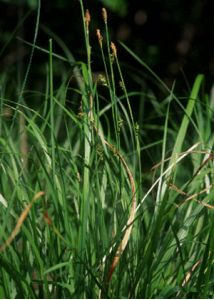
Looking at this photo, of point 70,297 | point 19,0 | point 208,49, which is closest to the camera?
point 70,297

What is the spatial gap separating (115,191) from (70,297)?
0.22 meters

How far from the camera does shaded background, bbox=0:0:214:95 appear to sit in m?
4.46

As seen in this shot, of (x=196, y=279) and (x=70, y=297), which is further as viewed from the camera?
(x=196, y=279)

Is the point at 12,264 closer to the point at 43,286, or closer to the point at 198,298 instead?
the point at 43,286

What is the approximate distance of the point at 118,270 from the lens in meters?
1.20

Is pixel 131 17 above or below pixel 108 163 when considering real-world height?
below

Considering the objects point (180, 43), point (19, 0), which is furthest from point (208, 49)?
point (19, 0)

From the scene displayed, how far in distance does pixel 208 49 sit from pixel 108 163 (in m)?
3.42

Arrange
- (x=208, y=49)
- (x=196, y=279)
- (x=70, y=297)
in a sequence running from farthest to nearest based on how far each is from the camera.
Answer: (x=208, y=49)
(x=196, y=279)
(x=70, y=297)

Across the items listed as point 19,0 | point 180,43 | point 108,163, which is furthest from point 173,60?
point 108,163

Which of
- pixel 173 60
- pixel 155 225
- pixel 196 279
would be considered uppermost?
pixel 155 225

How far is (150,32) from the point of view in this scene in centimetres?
464

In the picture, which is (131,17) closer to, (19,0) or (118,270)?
(19,0)

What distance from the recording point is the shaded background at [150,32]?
4.46 m
